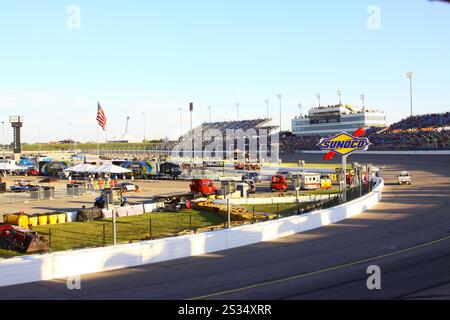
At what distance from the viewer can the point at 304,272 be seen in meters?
14.2

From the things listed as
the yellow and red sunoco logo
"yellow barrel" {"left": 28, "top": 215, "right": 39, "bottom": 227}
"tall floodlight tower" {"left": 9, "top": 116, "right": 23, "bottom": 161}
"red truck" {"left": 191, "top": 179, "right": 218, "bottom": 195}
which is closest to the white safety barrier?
the yellow and red sunoco logo

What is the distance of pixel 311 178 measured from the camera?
147 ft

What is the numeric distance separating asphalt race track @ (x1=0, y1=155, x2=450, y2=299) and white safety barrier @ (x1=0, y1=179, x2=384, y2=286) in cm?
42

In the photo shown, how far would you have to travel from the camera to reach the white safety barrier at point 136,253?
1369 centimetres

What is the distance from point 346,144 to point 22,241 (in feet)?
62.7

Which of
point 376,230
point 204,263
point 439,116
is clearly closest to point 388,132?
point 439,116

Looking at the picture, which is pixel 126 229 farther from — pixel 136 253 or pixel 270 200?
pixel 270 200

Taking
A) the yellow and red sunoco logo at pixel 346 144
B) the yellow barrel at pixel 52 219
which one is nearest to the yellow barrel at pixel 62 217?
the yellow barrel at pixel 52 219

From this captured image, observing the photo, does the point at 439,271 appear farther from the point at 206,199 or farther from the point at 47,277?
the point at 206,199

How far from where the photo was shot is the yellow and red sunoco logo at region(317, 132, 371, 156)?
29516 millimetres

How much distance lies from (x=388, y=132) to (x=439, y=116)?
10898mm

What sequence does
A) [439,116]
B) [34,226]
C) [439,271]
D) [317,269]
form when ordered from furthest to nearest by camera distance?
[439,116] < [34,226] < [317,269] < [439,271]

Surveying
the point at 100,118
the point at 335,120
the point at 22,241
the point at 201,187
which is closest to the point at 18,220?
the point at 22,241

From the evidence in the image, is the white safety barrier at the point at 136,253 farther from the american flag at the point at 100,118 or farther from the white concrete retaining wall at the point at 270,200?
the american flag at the point at 100,118
